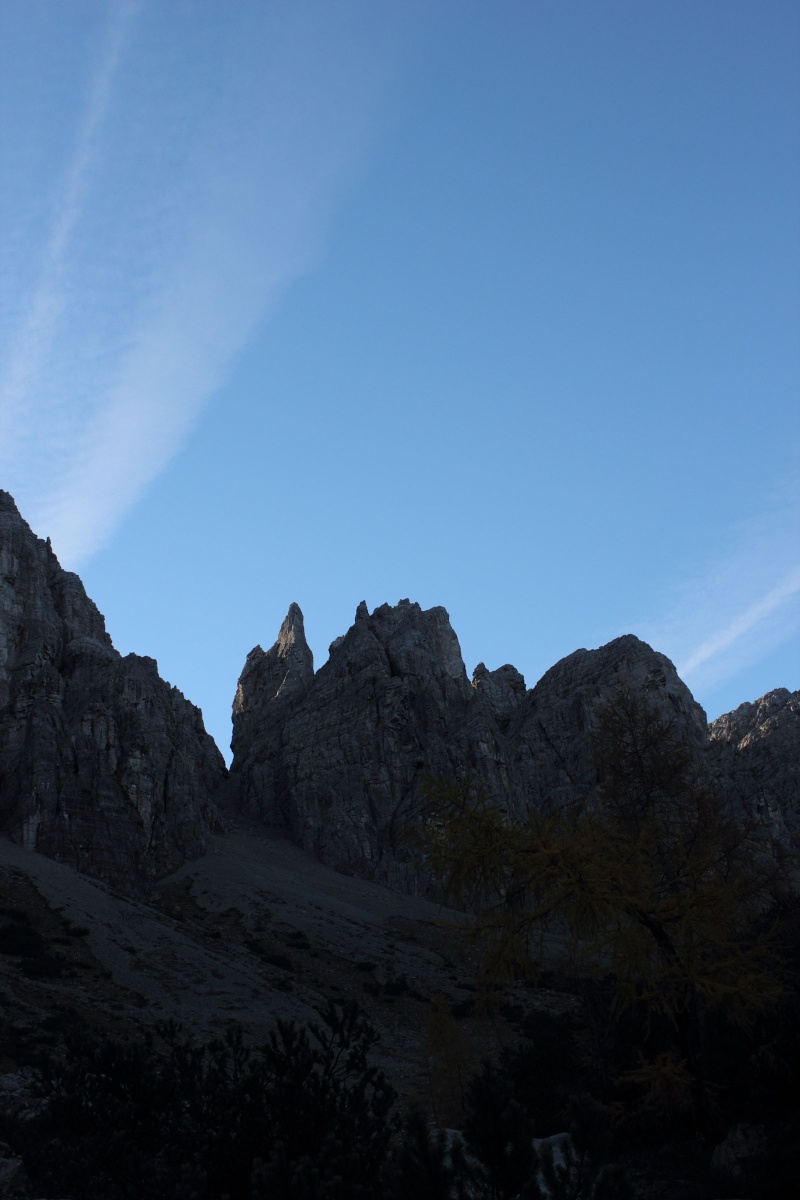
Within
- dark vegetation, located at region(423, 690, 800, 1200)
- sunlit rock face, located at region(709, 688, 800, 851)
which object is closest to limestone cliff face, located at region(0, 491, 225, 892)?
sunlit rock face, located at region(709, 688, 800, 851)

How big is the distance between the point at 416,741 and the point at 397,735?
90.4 inches

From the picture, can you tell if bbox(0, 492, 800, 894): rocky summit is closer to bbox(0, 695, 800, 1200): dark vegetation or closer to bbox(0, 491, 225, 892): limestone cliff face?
bbox(0, 491, 225, 892): limestone cliff face

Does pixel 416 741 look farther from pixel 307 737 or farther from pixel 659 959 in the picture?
pixel 659 959

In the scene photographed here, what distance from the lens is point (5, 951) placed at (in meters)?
43.4

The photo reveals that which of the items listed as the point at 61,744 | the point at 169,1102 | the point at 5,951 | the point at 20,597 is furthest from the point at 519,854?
the point at 20,597

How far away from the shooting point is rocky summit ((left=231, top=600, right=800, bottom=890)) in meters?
92.2

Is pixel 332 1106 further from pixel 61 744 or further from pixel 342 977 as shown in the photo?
pixel 61 744

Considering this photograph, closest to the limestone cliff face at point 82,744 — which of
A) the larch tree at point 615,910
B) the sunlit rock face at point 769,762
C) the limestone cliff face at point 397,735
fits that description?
the limestone cliff face at point 397,735

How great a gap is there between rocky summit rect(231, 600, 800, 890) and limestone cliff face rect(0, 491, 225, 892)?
1373cm

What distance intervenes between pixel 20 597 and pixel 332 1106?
246 ft

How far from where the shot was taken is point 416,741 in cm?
10000

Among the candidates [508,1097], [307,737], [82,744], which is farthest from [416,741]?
[508,1097]

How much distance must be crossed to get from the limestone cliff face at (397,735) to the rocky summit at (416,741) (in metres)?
0.17

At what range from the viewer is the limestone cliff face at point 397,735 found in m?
92.1
